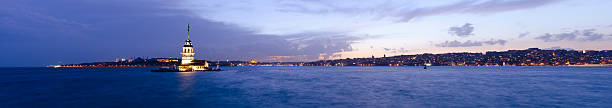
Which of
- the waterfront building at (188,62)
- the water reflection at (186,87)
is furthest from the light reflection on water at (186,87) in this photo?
the waterfront building at (188,62)

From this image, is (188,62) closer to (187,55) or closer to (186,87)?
(187,55)

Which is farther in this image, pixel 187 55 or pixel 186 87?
pixel 187 55

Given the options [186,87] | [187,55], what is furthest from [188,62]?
[186,87]

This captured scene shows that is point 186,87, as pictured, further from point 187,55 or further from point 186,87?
point 187,55

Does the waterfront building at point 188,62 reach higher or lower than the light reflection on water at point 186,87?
higher

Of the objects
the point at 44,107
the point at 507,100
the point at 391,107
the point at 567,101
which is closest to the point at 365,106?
the point at 391,107

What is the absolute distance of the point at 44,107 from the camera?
22.8m

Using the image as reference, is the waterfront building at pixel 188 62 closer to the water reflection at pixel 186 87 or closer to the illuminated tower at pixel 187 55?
the illuminated tower at pixel 187 55

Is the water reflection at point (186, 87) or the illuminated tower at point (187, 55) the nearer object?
the water reflection at point (186, 87)

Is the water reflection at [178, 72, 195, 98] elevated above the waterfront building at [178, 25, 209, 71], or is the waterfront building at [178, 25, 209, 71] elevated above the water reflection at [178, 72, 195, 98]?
the waterfront building at [178, 25, 209, 71]

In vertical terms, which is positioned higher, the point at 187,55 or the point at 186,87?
the point at 187,55

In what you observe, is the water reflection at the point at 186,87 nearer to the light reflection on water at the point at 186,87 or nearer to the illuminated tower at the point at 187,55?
the light reflection on water at the point at 186,87

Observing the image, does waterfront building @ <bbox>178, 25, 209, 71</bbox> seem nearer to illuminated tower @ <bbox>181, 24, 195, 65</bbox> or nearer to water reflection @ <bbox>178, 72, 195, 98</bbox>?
illuminated tower @ <bbox>181, 24, 195, 65</bbox>

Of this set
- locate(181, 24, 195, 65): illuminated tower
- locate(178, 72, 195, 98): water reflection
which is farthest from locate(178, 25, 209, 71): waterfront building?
locate(178, 72, 195, 98): water reflection
